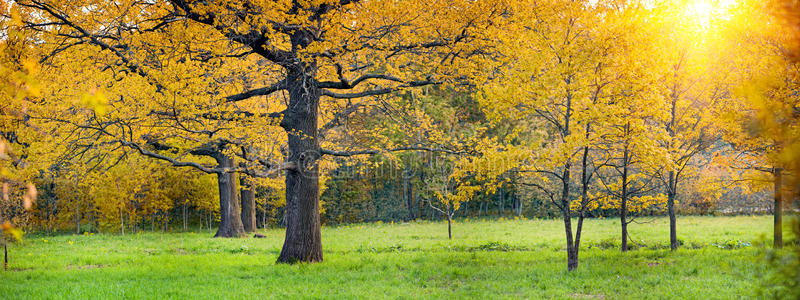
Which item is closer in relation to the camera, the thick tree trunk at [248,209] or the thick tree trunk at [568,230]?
the thick tree trunk at [568,230]

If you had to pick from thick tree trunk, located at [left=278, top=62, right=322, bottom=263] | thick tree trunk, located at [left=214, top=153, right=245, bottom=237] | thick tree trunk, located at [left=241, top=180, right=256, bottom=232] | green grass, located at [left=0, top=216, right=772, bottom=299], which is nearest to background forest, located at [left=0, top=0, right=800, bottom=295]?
thick tree trunk, located at [left=278, top=62, right=322, bottom=263]

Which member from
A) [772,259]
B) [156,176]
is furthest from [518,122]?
[772,259]

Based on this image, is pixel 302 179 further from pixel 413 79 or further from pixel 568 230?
pixel 568 230

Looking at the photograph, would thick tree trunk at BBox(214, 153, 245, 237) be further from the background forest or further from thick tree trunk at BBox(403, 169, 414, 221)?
thick tree trunk at BBox(403, 169, 414, 221)

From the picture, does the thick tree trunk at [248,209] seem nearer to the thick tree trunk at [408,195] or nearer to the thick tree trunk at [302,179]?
the thick tree trunk at [302,179]

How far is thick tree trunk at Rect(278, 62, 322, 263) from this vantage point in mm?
11281

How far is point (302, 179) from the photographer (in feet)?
37.1

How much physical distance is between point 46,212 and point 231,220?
1629 centimetres

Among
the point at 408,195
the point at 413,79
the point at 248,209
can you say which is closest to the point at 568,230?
the point at 413,79

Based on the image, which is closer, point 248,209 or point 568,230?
point 568,230

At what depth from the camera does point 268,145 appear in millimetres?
11344

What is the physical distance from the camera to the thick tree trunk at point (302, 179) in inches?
444

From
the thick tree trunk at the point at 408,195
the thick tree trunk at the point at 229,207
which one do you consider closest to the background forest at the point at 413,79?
the thick tree trunk at the point at 229,207

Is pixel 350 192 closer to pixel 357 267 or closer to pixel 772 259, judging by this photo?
pixel 357 267
